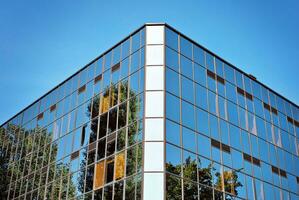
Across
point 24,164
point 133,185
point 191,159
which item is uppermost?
point 24,164

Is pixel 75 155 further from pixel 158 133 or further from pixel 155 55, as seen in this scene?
pixel 155 55

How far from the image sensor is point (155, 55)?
32062 millimetres

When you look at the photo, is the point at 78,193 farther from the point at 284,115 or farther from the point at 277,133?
the point at 284,115

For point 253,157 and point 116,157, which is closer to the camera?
point 116,157

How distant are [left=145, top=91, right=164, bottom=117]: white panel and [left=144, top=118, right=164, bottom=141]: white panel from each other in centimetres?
45

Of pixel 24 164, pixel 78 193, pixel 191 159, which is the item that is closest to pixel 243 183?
pixel 191 159

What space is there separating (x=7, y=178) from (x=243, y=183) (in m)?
22.0

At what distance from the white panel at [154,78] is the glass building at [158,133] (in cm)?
7

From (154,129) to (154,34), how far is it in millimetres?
7818

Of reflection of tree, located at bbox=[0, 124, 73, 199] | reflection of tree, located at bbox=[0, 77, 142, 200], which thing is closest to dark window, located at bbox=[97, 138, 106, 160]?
reflection of tree, located at bbox=[0, 77, 142, 200]

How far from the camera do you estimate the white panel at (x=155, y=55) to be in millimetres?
31781

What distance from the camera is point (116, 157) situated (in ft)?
99.0

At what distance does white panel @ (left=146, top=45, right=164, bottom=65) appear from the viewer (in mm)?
31781

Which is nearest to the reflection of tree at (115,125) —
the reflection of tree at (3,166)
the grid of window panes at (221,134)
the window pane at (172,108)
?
the window pane at (172,108)
